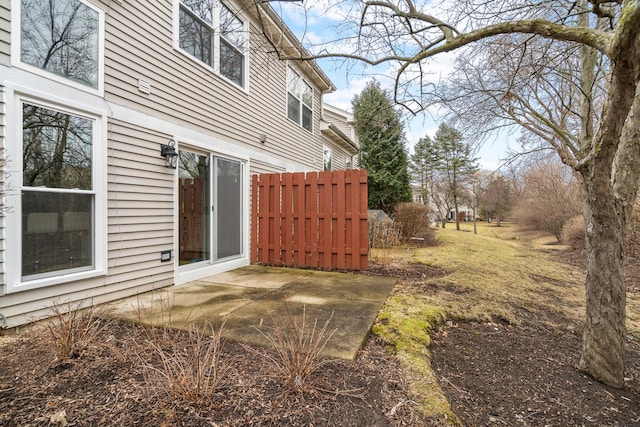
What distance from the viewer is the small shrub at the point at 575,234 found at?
1072 centimetres

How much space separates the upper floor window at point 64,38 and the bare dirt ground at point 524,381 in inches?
181

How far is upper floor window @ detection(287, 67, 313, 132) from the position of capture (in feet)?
26.7

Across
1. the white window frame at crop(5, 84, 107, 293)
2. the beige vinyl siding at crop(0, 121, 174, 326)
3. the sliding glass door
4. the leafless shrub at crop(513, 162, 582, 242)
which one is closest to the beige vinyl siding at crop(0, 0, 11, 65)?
the white window frame at crop(5, 84, 107, 293)

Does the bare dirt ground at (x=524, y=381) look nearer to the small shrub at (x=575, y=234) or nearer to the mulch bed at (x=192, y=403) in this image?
the mulch bed at (x=192, y=403)

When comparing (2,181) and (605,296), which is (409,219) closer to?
(605,296)

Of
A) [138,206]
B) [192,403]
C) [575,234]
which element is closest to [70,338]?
[192,403]

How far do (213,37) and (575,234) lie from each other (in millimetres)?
13380

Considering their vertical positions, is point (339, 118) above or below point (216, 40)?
above

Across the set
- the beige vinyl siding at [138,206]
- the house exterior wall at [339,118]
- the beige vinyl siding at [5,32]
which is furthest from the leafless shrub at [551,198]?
the beige vinyl siding at [5,32]

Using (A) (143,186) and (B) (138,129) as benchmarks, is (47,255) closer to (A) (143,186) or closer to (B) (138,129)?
(A) (143,186)

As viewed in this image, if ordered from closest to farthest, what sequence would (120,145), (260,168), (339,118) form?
(120,145), (260,168), (339,118)

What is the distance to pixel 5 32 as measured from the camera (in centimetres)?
267

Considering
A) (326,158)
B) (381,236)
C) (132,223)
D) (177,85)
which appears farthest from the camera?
(326,158)

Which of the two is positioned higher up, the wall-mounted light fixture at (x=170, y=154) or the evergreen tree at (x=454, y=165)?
the evergreen tree at (x=454, y=165)
